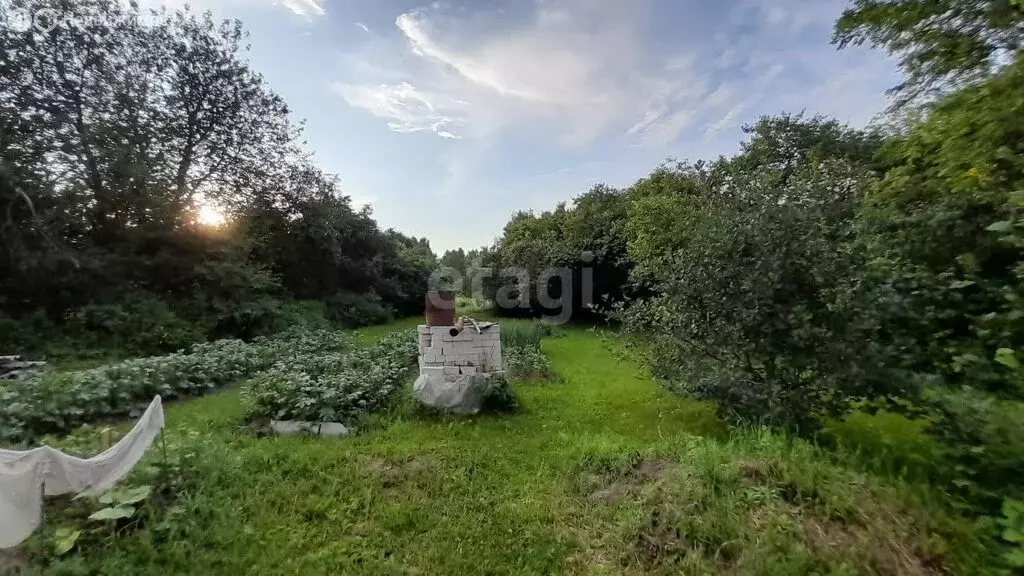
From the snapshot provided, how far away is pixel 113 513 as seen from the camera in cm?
247

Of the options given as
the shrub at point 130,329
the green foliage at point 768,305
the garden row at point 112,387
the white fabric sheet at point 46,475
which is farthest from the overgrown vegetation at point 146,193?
the green foliage at point 768,305

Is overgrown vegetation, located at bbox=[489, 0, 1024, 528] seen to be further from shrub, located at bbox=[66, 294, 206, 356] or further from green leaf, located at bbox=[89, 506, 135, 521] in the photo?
shrub, located at bbox=[66, 294, 206, 356]

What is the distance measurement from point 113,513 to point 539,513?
2.50 m

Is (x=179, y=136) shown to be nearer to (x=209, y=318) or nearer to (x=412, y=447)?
(x=209, y=318)

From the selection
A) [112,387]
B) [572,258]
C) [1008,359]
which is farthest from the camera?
[572,258]

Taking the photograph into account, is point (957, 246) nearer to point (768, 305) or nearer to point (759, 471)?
point (768, 305)

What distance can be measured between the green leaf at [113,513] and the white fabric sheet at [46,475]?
20cm

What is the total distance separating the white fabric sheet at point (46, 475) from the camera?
220 centimetres

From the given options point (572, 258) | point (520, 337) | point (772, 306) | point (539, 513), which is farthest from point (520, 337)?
point (539, 513)

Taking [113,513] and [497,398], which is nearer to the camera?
[113,513]

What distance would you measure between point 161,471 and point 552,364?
5.90m

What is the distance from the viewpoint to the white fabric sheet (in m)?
2.20

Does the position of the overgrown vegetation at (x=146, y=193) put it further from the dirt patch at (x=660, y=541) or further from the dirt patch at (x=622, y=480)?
the dirt patch at (x=660, y=541)

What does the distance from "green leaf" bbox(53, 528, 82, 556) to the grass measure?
77 millimetres
